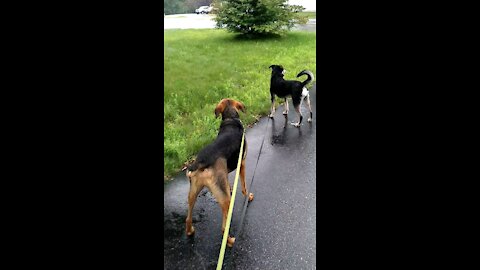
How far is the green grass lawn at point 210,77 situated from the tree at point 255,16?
0.56 meters

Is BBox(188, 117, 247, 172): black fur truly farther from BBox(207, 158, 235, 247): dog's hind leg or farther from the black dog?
the black dog

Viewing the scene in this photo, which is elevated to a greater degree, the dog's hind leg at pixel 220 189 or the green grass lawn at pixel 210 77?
the green grass lawn at pixel 210 77

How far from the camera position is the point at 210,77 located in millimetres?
9281

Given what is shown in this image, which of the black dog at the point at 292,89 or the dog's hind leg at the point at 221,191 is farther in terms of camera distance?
the black dog at the point at 292,89

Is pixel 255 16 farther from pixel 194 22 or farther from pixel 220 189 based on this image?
pixel 220 189

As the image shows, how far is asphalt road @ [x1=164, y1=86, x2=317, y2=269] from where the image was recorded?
321 cm

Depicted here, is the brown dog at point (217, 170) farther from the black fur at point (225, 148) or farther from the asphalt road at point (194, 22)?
the asphalt road at point (194, 22)

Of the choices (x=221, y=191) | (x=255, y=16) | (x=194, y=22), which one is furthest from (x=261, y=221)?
(x=194, y=22)

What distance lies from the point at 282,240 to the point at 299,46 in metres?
11.7

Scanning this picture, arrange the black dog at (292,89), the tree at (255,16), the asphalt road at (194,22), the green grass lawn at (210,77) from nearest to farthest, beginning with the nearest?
1. the green grass lawn at (210,77)
2. the black dog at (292,89)
3. the tree at (255,16)
4. the asphalt road at (194,22)

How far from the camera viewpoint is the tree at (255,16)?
50.7 ft

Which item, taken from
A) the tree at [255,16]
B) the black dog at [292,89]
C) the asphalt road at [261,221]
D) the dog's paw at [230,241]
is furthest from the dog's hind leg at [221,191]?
the tree at [255,16]

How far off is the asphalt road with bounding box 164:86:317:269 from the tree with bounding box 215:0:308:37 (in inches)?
448
